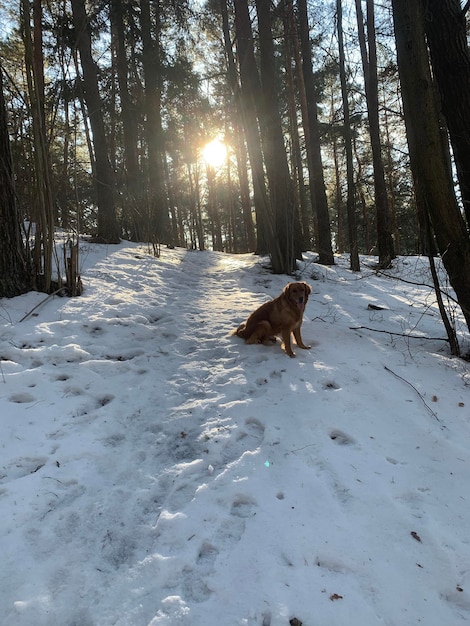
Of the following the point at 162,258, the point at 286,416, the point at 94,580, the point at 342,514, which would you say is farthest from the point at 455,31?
the point at 162,258

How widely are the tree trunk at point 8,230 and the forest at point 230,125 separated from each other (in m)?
0.02

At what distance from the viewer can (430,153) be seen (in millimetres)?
4395

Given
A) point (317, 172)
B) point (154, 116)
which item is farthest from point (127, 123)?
point (317, 172)

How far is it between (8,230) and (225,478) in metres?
4.53

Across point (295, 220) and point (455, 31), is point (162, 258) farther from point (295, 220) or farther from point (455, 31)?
point (455, 31)

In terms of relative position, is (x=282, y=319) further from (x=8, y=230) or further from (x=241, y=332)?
(x=8, y=230)

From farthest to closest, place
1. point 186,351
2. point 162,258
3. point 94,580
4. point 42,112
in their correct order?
point 162,258 → point 42,112 → point 186,351 → point 94,580

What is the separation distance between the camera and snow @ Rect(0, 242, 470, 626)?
6.14 ft

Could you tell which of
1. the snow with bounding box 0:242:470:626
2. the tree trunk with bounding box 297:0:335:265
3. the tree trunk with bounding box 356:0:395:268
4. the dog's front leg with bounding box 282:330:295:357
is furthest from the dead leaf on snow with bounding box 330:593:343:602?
the tree trunk with bounding box 356:0:395:268

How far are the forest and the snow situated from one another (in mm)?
1650

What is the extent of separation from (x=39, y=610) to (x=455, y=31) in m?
6.28

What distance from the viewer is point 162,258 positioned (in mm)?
10781

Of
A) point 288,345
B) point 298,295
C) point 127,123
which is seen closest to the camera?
point 288,345

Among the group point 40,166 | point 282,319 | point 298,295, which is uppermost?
point 40,166
